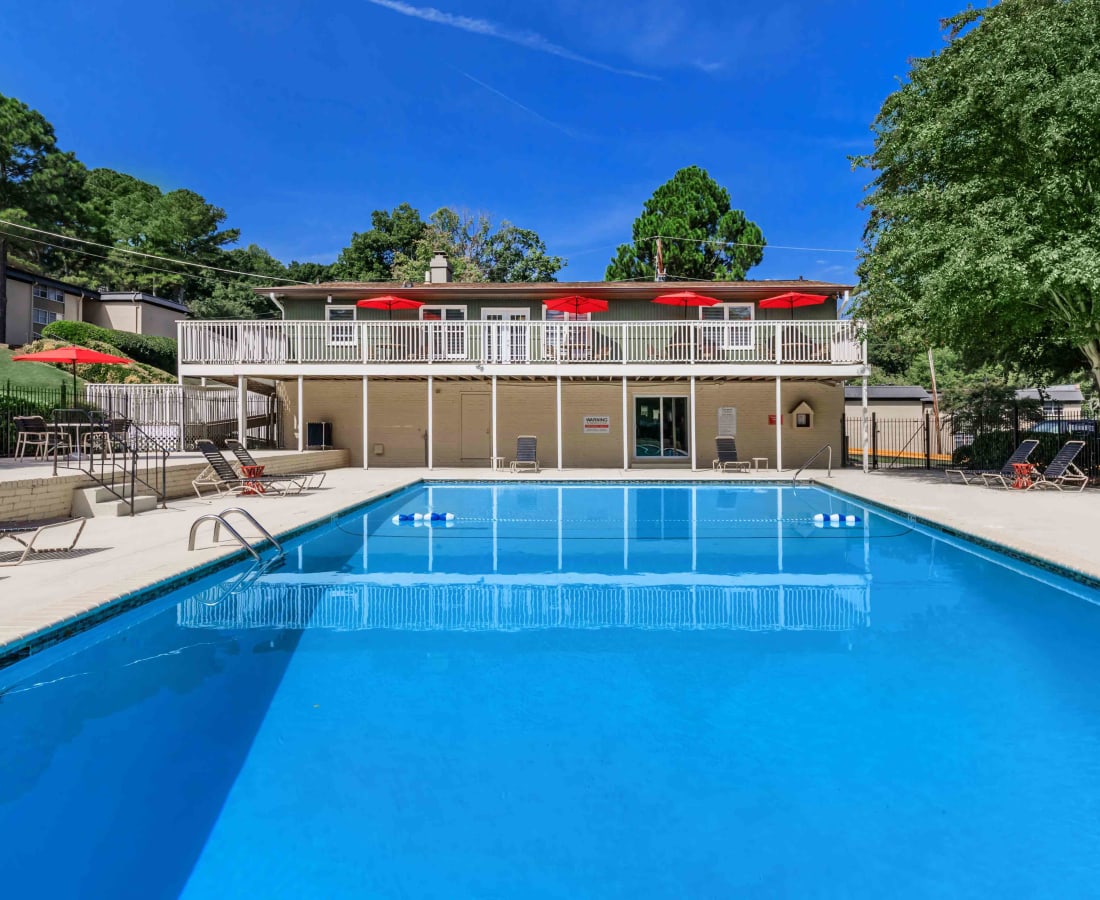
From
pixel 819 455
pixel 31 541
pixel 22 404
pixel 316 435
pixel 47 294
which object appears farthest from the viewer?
pixel 47 294

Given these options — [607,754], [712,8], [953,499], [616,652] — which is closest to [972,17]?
[712,8]

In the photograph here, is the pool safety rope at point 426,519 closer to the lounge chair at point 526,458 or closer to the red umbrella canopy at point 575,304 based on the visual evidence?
the lounge chair at point 526,458

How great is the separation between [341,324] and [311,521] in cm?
1021

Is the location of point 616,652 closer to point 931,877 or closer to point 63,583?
point 931,877

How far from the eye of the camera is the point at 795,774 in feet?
10.7

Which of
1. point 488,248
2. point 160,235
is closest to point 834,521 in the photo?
point 488,248

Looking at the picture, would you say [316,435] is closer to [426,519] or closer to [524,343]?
[524,343]

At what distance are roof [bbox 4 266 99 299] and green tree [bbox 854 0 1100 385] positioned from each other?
33.5 metres

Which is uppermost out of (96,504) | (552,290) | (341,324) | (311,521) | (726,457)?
(552,290)

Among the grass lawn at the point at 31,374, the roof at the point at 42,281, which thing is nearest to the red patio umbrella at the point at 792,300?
the grass lawn at the point at 31,374

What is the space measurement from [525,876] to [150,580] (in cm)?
473

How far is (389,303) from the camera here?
20.2 metres

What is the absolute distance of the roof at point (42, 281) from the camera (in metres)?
29.7

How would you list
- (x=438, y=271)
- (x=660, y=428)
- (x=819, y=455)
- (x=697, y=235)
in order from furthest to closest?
(x=697, y=235) < (x=438, y=271) < (x=660, y=428) < (x=819, y=455)
